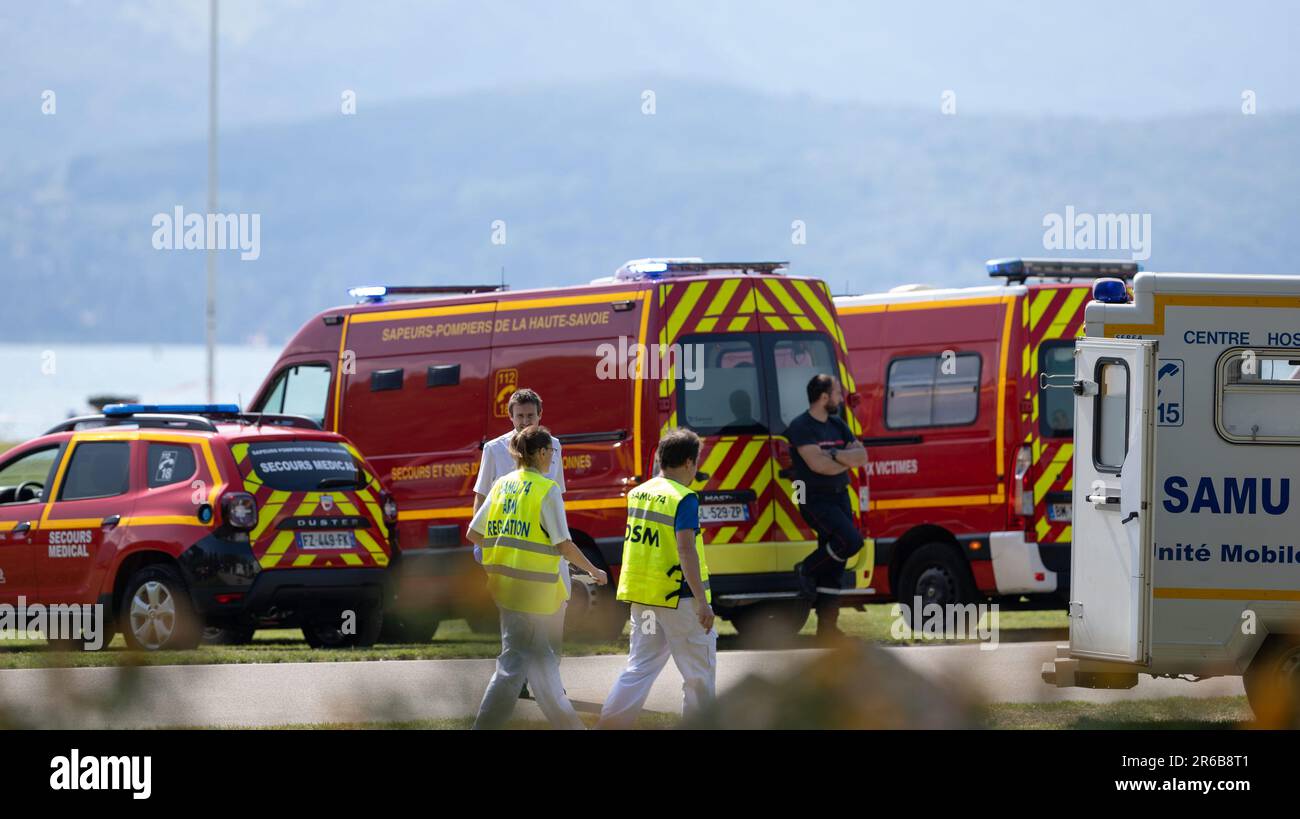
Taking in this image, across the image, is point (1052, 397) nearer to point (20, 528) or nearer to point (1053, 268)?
point (1053, 268)

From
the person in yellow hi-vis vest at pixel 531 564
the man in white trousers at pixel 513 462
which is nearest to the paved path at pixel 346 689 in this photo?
the person in yellow hi-vis vest at pixel 531 564

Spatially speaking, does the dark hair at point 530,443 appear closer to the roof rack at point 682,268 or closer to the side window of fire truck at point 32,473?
the roof rack at point 682,268

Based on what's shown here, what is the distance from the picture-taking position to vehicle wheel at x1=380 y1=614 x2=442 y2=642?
52.8 ft

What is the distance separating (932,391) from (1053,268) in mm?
1359

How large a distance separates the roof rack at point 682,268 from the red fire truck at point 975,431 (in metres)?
1.24

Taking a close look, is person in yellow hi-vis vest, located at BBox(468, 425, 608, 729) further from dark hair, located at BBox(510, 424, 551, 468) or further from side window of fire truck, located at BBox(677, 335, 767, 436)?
side window of fire truck, located at BBox(677, 335, 767, 436)

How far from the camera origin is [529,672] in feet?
30.1

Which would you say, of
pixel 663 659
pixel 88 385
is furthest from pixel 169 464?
pixel 88 385

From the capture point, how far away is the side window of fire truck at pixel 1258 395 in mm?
9961

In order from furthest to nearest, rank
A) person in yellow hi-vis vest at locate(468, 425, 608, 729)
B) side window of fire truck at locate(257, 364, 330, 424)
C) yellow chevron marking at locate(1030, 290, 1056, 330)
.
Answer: side window of fire truck at locate(257, 364, 330, 424)
yellow chevron marking at locate(1030, 290, 1056, 330)
person in yellow hi-vis vest at locate(468, 425, 608, 729)

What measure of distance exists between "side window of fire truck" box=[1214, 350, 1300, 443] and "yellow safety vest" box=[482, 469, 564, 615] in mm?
3349

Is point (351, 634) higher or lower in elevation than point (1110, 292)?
lower

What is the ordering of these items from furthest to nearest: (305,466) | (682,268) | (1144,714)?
(682,268) < (305,466) < (1144,714)

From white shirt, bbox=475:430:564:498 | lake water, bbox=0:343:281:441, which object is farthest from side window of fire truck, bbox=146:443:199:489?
lake water, bbox=0:343:281:441
